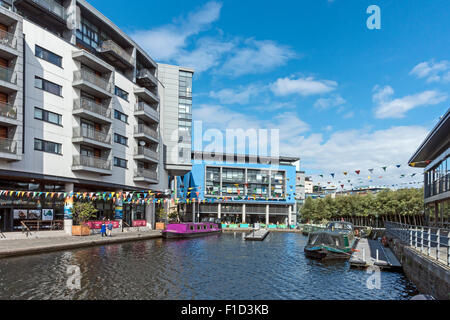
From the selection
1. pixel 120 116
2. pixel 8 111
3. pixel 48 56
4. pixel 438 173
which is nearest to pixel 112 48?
pixel 120 116

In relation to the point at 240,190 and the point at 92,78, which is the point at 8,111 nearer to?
the point at 92,78

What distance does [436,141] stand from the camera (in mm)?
33938

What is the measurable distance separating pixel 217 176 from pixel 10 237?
6613 cm

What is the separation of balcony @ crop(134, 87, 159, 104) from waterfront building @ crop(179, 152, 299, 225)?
3776 centimetres

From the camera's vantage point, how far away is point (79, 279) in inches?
752

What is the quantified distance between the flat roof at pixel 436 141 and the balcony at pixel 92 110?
33629 mm

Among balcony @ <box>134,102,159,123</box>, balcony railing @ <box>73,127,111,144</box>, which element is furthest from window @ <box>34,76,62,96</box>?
balcony @ <box>134,102,159,123</box>

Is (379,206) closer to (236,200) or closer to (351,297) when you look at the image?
(236,200)

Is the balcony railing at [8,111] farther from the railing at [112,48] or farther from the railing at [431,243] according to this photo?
the railing at [431,243]

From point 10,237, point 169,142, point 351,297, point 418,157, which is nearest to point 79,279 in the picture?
point 351,297

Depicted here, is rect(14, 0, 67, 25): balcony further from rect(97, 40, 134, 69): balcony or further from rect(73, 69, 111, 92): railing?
rect(97, 40, 134, 69): balcony

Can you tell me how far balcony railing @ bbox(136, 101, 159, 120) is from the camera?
5396 centimetres

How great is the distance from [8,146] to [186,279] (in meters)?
21.2

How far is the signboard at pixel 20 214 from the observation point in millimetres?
35656
